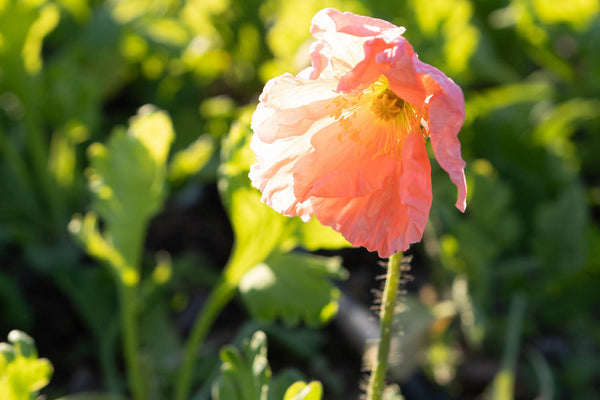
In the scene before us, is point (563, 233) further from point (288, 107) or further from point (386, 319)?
point (288, 107)

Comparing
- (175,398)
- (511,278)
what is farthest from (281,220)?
(511,278)

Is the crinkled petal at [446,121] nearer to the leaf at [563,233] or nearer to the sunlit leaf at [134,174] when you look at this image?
the sunlit leaf at [134,174]

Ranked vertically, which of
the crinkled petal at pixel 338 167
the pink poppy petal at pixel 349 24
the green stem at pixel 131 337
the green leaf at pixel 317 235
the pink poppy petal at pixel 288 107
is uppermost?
the pink poppy petal at pixel 349 24

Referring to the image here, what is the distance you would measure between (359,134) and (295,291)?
61 centimetres

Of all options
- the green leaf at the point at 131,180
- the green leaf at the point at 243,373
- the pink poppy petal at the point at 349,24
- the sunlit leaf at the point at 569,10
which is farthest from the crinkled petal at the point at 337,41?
the sunlit leaf at the point at 569,10

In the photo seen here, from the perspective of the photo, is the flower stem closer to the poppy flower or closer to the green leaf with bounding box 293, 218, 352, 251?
the poppy flower

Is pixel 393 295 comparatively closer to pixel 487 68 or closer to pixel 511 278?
pixel 511 278

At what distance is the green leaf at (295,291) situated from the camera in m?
1.53

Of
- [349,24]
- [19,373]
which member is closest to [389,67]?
[349,24]

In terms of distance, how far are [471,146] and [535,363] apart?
0.82m

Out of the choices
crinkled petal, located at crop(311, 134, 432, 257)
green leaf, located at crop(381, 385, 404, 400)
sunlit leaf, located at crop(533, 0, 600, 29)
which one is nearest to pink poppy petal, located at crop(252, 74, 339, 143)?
crinkled petal, located at crop(311, 134, 432, 257)

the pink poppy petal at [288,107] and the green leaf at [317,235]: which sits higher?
the pink poppy petal at [288,107]

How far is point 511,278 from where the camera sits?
2.23 metres

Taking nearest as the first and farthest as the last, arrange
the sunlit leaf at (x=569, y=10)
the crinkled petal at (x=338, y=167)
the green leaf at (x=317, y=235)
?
the crinkled petal at (x=338, y=167)
the green leaf at (x=317, y=235)
the sunlit leaf at (x=569, y=10)
